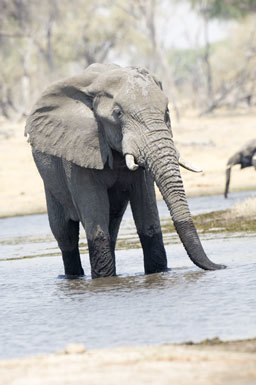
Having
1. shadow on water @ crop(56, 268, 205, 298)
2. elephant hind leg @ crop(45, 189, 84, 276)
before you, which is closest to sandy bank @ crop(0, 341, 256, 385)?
shadow on water @ crop(56, 268, 205, 298)

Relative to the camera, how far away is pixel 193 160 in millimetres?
25641

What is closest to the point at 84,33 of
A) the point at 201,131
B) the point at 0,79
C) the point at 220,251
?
the point at 0,79

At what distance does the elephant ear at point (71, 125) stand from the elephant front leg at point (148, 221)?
0.42m

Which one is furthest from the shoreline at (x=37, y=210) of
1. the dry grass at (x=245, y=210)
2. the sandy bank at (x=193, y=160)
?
the dry grass at (x=245, y=210)

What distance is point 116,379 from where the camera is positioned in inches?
174

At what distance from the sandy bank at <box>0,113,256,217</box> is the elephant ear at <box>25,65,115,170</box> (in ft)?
34.8

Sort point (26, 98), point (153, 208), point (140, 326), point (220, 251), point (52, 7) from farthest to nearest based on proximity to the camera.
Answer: point (26, 98) → point (52, 7) → point (220, 251) → point (153, 208) → point (140, 326)

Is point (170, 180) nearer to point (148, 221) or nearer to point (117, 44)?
point (148, 221)

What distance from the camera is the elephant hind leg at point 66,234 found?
9352mm

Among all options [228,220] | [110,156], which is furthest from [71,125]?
[228,220]

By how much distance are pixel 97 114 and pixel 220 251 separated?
2.78 metres

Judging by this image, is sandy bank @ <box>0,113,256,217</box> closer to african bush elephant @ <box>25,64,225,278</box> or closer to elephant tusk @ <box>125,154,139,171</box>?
african bush elephant @ <box>25,64,225,278</box>

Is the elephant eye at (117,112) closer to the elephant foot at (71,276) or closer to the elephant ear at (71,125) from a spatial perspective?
the elephant ear at (71,125)

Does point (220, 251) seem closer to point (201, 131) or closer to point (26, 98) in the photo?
point (201, 131)
